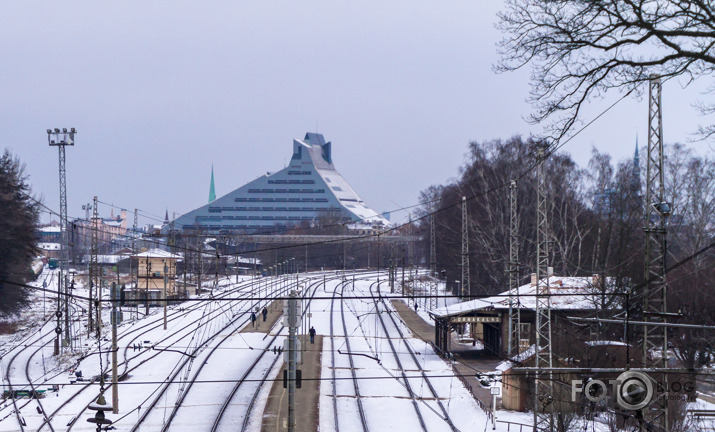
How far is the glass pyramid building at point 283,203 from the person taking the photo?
14162 centimetres

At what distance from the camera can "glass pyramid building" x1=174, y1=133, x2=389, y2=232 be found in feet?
465

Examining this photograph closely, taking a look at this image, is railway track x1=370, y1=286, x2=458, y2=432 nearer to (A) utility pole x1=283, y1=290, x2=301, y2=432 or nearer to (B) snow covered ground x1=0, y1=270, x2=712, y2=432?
(B) snow covered ground x1=0, y1=270, x2=712, y2=432

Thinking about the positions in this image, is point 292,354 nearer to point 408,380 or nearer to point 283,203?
point 408,380

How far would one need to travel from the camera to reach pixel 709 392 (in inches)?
914

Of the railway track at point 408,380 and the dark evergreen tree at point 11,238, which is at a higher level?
the dark evergreen tree at point 11,238

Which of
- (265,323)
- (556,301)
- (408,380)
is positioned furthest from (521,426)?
(265,323)

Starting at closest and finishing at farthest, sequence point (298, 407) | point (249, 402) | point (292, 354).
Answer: point (292, 354) → point (298, 407) → point (249, 402)

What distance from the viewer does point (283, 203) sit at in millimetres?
145625

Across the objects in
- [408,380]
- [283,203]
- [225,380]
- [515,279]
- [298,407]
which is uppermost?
[283,203]

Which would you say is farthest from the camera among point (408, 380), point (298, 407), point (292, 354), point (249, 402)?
point (408, 380)

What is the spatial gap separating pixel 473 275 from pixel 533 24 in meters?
45.5

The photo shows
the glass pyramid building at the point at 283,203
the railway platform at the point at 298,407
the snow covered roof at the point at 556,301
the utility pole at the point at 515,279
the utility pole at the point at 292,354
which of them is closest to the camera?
the utility pole at the point at 292,354

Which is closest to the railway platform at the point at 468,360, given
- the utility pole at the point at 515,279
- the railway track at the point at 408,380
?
the railway track at the point at 408,380

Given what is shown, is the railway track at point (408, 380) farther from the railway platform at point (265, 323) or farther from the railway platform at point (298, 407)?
the railway platform at point (265, 323)
